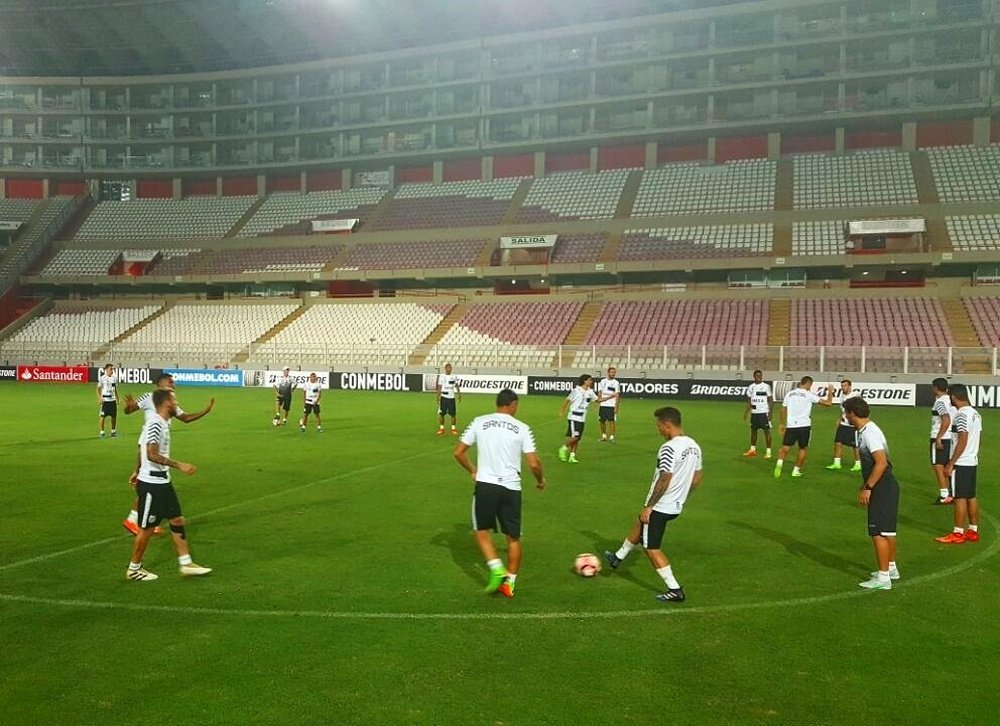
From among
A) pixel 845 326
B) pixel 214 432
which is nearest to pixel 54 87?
pixel 214 432

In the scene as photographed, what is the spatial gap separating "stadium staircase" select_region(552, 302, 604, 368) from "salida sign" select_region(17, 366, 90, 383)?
2754 centimetres

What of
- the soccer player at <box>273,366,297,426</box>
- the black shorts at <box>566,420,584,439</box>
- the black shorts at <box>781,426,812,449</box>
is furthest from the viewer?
the soccer player at <box>273,366,297,426</box>

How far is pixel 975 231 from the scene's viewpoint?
40.2 meters

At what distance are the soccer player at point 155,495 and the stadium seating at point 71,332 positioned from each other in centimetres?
4343

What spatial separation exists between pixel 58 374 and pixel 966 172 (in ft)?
174

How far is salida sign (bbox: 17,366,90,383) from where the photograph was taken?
44.9 m

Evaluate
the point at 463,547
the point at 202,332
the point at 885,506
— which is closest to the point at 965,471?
the point at 885,506

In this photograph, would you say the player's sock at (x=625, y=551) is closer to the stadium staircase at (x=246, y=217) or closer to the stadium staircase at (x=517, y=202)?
the stadium staircase at (x=517, y=202)

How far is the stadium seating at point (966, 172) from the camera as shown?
4188cm

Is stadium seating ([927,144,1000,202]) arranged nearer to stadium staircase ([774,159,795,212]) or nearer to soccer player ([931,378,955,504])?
stadium staircase ([774,159,795,212])

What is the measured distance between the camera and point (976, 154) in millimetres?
44406

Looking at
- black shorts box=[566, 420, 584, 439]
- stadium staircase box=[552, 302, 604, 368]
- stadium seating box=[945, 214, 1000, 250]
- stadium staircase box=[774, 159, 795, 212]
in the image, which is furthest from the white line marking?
stadium staircase box=[774, 159, 795, 212]

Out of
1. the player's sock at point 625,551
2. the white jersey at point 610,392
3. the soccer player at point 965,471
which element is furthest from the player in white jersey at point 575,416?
the player's sock at point 625,551

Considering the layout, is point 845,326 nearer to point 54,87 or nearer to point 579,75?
point 579,75
